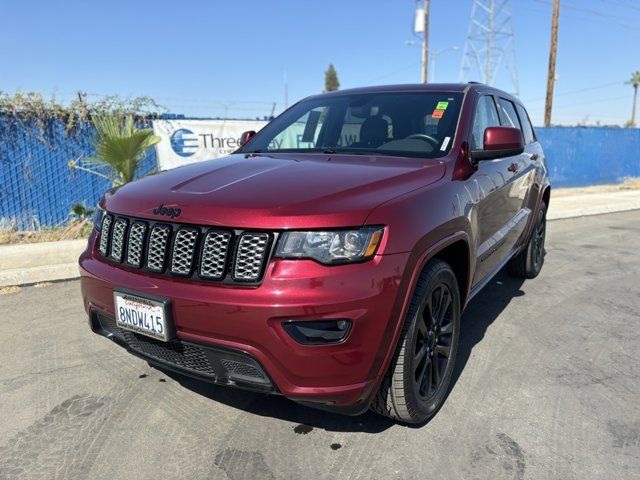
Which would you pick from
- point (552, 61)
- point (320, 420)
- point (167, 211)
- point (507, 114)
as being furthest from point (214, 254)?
point (552, 61)

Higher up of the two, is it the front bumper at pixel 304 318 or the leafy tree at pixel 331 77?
Result: the leafy tree at pixel 331 77

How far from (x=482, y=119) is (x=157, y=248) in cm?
249

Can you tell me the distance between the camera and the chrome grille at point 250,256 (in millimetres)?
2078

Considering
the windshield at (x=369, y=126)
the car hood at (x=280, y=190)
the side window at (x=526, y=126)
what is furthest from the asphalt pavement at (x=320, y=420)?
the side window at (x=526, y=126)

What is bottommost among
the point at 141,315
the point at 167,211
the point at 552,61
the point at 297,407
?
the point at 297,407

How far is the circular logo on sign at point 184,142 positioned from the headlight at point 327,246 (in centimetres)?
768

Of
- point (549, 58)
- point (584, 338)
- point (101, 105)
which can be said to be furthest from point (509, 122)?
point (549, 58)

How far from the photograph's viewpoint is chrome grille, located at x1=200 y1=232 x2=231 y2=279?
2.14 m

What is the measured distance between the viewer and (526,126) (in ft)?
17.1

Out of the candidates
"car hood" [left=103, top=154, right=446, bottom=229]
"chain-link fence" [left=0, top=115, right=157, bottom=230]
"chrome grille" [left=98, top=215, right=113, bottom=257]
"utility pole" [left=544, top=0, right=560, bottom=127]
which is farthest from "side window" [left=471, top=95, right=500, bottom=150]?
"utility pole" [left=544, top=0, right=560, bottom=127]

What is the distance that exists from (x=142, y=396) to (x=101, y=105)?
6762mm

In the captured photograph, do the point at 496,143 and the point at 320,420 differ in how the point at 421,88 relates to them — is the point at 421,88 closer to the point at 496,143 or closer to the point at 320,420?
the point at 496,143

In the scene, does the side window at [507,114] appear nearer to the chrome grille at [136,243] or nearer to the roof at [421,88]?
the roof at [421,88]

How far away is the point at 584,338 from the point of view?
12.7 ft
